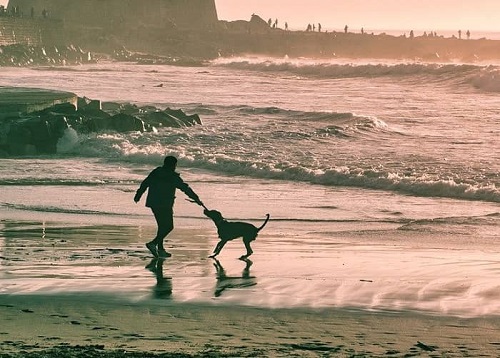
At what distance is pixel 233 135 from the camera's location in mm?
34906

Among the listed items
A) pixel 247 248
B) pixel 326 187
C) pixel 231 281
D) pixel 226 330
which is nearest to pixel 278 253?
pixel 247 248

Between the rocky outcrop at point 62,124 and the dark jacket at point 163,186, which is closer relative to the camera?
the dark jacket at point 163,186

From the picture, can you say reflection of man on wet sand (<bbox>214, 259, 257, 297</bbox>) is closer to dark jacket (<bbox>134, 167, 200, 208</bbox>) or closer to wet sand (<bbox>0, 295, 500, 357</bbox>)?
wet sand (<bbox>0, 295, 500, 357</bbox>)

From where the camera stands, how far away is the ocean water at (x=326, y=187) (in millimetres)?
12805

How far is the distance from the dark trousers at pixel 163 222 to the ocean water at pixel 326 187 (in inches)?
29.2

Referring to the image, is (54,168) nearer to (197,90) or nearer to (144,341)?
(144,341)

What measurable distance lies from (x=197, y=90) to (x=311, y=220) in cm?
4626

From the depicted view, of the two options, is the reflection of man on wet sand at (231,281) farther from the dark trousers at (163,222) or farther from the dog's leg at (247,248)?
the dark trousers at (163,222)

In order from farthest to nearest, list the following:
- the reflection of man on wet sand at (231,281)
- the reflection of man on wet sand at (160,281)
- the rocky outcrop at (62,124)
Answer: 1. the rocky outcrop at (62,124)
2. the reflection of man on wet sand at (231,281)
3. the reflection of man on wet sand at (160,281)

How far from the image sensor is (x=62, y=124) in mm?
33062

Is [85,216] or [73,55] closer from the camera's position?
[85,216]

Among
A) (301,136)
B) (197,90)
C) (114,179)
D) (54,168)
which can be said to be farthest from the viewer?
(197,90)

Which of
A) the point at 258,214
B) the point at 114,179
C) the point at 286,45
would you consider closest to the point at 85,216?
the point at 258,214

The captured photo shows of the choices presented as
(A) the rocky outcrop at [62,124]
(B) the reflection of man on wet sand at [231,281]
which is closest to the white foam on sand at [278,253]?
(B) the reflection of man on wet sand at [231,281]
